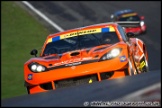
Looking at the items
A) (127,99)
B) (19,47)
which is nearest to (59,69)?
(127,99)

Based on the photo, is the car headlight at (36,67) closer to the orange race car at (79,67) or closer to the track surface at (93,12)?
the orange race car at (79,67)

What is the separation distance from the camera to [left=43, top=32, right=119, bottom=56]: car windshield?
10.2m

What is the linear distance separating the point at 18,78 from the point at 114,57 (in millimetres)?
10026

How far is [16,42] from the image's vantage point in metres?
25.0

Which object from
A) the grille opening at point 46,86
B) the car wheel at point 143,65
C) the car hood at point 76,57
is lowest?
the grille opening at point 46,86

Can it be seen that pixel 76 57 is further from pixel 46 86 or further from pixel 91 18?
pixel 91 18

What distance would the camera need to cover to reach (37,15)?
3145cm

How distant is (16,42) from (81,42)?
1495cm

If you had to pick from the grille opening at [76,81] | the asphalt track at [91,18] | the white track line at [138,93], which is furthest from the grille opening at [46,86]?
the white track line at [138,93]

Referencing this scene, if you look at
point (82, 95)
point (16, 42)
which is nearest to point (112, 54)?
point (82, 95)

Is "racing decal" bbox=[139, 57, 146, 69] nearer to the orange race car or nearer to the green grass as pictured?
the orange race car

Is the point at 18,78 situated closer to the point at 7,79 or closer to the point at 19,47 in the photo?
the point at 7,79

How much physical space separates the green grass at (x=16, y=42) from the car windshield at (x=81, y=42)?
5.37 metres

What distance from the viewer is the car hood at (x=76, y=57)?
8.91 meters
